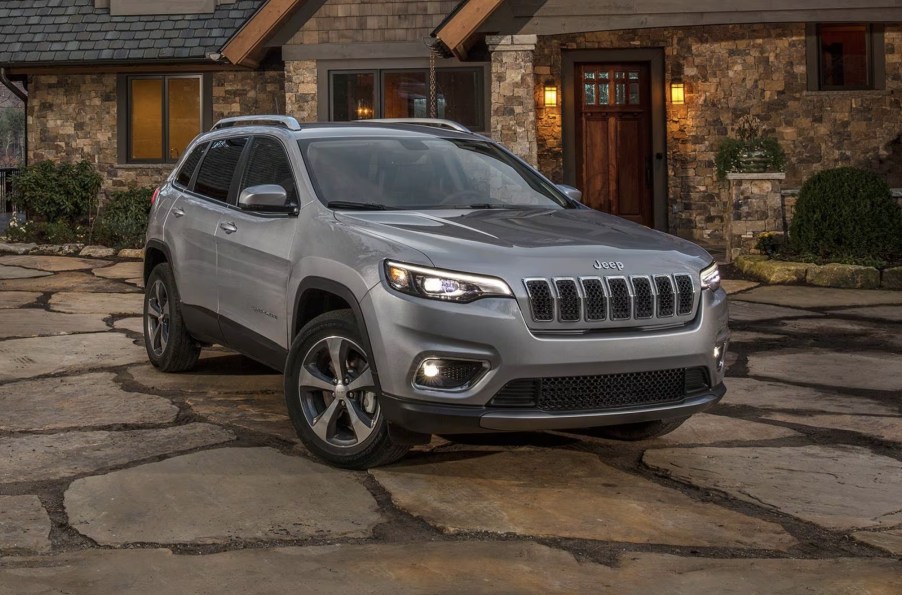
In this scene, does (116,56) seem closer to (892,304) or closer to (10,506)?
(892,304)

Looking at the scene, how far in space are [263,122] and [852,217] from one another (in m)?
8.62

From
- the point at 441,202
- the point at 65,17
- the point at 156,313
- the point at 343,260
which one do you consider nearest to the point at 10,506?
the point at 343,260

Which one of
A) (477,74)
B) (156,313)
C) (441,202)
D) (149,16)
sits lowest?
(156,313)

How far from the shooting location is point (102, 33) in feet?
66.1

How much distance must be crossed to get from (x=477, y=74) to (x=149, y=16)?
18.6ft

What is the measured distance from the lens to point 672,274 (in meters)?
5.71

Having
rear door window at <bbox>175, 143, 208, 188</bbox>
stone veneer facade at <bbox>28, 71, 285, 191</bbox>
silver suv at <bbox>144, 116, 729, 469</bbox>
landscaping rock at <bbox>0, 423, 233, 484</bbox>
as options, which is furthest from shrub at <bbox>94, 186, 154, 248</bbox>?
landscaping rock at <bbox>0, 423, 233, 484</bbox>

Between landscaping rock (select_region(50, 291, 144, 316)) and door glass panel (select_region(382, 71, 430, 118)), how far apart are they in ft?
22.6

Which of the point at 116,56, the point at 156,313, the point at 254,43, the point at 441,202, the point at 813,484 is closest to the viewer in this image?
the point at 813,484

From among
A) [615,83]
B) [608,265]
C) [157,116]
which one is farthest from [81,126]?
[608,265]

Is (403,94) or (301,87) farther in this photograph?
(403,94)

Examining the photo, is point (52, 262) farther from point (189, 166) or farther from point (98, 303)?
point (189, 166)

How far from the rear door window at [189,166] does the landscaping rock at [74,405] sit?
4.55 ft

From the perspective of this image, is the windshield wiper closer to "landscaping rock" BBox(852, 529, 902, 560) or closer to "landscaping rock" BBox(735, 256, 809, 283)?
"landscaping rock" BBox(852, 529, 902, 560)
